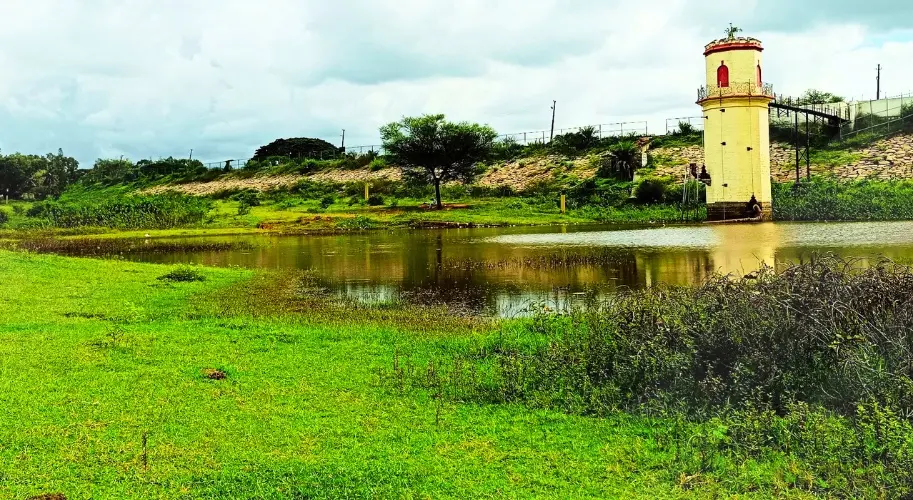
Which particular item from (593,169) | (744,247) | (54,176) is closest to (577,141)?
(593,169)

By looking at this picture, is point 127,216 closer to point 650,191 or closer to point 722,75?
point 650,191

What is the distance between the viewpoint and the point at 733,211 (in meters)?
45.8

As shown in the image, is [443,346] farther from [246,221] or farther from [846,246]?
[246,221]

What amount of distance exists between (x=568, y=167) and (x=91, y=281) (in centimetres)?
5190

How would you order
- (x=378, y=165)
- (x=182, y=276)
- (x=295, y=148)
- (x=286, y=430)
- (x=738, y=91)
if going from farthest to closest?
(x=295, y=148)
(x=378, y=165)
(x=738, y=91)
(x=182, y=276)
(x=286, y=430)

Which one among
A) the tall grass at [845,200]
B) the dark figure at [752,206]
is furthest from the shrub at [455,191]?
the tall grass at [845,200]

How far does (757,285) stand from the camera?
8852mm


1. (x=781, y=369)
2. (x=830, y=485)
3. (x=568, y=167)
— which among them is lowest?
(x=830, y=485)

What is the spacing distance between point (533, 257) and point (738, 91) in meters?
24.9

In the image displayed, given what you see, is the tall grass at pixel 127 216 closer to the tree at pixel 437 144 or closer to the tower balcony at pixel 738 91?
the tree at pixel 437 144

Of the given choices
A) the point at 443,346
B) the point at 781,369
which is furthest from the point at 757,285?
the point at 443,346

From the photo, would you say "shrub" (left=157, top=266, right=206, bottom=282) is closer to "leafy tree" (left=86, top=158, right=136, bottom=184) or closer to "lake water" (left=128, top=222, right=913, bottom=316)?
"lake water" (left=128, top=222, right=913, bottom=316)

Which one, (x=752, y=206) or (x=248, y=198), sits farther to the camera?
(x=248, y=198)

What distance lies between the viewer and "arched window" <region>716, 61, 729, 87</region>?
44.5m
